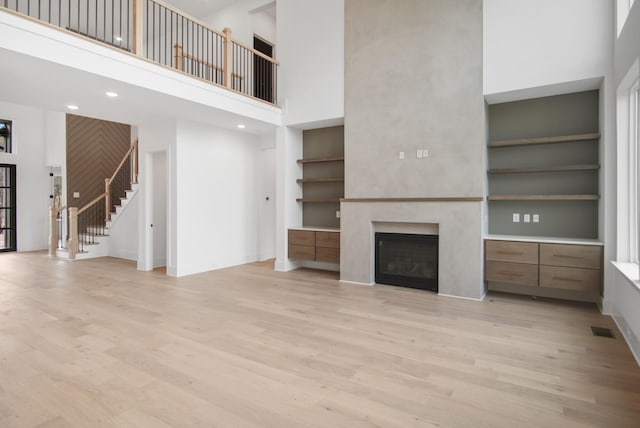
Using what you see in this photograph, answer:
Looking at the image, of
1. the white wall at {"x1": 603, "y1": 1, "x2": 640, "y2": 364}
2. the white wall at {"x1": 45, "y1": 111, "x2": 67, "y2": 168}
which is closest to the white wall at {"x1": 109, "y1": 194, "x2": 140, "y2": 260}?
the white wall at {"x1": 45, "y1": 111, "x2": 67, "y2": 168}

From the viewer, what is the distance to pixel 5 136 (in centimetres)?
930

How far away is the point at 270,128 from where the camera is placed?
22.2ft

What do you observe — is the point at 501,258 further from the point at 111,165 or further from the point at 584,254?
the point at 111,165

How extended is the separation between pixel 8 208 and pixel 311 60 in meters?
9.01

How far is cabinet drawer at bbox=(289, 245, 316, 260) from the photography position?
20.6 feet

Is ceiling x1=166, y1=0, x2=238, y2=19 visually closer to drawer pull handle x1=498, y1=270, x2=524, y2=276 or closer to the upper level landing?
the upper level landing

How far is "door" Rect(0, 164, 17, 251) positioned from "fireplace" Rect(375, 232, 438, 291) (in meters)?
9.73

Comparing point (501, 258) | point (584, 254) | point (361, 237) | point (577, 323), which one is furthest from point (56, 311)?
Result: point (584, 254)

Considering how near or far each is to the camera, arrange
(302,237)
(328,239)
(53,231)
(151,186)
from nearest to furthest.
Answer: (328,239) → (302,237) → (151,186) → (53,231)

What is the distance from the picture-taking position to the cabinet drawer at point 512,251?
172 inches

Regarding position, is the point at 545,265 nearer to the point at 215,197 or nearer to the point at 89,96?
the point at 215,197

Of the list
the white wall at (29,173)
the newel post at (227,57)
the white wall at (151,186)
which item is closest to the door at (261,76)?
the newel post at (227,57)

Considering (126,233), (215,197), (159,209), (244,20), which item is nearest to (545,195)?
(215,197)

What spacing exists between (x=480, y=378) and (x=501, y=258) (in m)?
2.47
